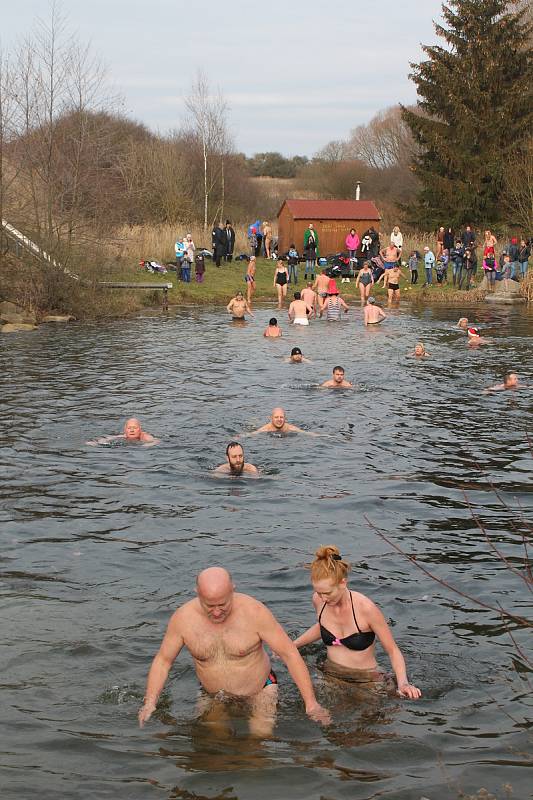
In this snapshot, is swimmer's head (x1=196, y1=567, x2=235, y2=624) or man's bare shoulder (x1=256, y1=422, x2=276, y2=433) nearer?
swimmer's head (x1=196, y1=567, x2=235, y2=624)

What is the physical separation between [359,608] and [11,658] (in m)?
2.98

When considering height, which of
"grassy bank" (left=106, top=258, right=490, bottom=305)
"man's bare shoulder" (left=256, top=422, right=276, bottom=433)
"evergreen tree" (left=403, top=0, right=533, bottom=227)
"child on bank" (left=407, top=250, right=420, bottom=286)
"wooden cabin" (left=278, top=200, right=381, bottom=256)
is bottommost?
"man's bare shoulder" (left=256, top=422, right=276, bottom=433)

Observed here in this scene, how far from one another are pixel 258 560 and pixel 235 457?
300cm

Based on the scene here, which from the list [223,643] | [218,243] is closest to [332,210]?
[218,243]

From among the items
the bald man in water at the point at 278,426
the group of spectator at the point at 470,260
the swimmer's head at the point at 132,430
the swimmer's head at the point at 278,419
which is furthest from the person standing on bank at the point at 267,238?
the swimmer's head at the point at 132,430

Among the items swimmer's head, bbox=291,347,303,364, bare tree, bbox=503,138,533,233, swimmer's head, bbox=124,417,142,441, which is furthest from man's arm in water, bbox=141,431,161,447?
bare tree, bbox=503,138,533,233

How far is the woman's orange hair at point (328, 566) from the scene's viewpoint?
6.78 metres

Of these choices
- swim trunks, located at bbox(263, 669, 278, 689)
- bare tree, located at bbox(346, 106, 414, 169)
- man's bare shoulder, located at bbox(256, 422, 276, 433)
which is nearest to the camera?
swim trunks, located at bbox(263, 669, 278, 689)

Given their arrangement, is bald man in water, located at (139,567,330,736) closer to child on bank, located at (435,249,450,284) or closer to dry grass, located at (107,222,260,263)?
dry grass, located at (107,222,260,263)

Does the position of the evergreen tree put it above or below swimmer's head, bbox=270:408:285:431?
above

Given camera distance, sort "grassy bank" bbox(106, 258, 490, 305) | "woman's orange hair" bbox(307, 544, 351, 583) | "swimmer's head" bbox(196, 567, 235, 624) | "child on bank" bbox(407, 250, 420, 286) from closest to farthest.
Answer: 1. "swimmer's head" bbox(196, 567, 235, 624)
2. "woman's orange hair" bbox(307, 544, 351, 583)
3. "grassy bank" bbox(106, 258, 490, 305)
4. "child on bank" bbox(407, 250, 420, 286)

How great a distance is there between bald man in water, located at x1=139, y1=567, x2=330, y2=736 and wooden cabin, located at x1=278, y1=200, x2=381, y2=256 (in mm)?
39560

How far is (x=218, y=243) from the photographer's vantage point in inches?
1644

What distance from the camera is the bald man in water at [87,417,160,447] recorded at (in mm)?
15266
